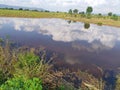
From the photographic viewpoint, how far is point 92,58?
2517cm

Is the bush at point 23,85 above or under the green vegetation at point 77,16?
above

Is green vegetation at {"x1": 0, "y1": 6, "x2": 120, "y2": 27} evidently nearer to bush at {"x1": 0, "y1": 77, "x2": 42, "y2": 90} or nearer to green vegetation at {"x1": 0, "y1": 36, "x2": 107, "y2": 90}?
green vegetation at {"x1": 0, "y1": 36, "x2": 107, "y2": 90}

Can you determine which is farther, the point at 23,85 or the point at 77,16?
the point at 77,16

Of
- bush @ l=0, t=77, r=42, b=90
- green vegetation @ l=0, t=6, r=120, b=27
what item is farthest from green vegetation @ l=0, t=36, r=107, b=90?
green vegetation @ l=0, t=6, r=120, b=27

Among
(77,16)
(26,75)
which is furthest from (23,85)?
(77,16)

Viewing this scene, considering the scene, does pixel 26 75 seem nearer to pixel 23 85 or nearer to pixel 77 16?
pixel 23 85

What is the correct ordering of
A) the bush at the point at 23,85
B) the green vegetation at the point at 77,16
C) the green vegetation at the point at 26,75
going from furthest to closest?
the green vegetation at the point at 77,16 → the green vegetation at the point at 26,75 → the bush at the point at 23,85

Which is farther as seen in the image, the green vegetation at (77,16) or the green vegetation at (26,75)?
the green vegetation at (77,16)

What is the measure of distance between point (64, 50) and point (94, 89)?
55.8ft

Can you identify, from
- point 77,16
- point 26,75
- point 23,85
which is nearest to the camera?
point 23,85

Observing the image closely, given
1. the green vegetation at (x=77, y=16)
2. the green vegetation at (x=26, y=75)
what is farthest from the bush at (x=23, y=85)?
the green vegetation at (x=77, y=16)

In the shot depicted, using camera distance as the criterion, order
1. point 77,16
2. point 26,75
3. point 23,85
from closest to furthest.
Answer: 1. point 23,85
2. point 26,75
3. point 77,16

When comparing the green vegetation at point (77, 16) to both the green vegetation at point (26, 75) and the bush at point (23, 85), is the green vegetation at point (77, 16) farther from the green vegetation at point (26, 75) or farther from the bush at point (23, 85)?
the bush at point (23, 85)

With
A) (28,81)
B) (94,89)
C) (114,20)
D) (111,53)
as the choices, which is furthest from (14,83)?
(114,20)
